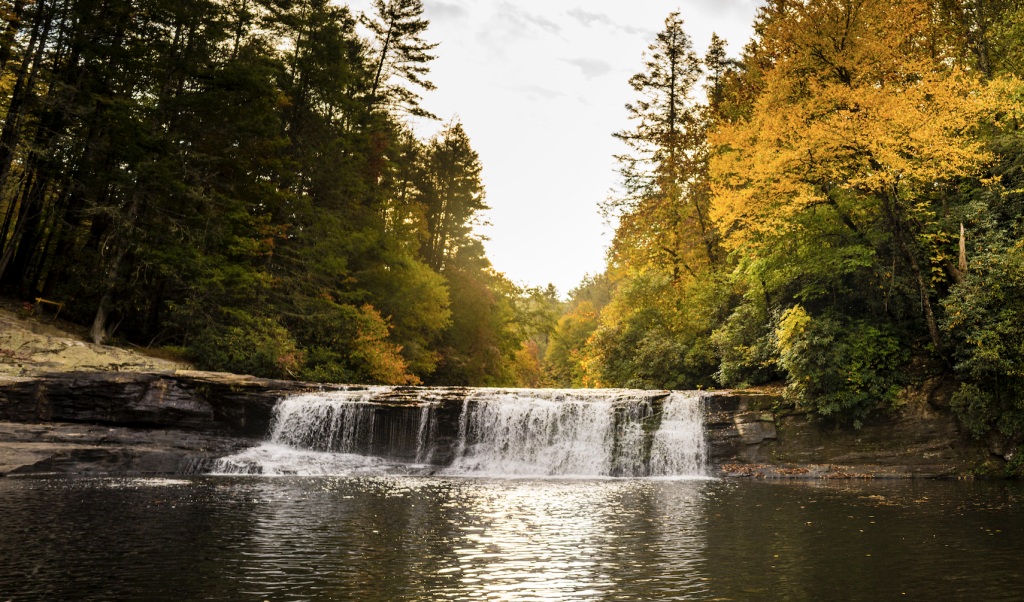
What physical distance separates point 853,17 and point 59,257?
90.5 ft

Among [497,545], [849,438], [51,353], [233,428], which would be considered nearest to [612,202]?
[849,438]

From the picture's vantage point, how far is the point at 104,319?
2108 cm

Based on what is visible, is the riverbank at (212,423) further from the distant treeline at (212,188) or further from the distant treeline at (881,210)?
the distant treeline at (212,188)

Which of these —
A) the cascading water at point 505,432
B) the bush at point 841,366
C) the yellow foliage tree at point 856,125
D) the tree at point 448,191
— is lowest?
the cascading water at point 505,432

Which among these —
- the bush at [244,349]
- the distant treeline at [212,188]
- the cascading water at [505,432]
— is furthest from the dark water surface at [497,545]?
the distant treeline at [212,188]

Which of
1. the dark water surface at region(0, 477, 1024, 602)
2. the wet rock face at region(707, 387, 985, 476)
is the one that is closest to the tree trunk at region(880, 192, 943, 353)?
the wet rock face at region(707, 387, 985, 476)

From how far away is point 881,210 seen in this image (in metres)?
17.8

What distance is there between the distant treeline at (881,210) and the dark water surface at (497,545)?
4.57 m

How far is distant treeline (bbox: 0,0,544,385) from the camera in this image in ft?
69.3

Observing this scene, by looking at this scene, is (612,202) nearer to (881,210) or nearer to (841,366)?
(881,210)

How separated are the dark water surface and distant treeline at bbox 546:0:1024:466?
15.0 feet

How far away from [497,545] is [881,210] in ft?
52.8

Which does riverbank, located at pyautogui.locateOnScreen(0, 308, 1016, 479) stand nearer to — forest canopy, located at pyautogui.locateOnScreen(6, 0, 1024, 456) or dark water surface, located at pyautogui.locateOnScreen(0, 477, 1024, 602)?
forest canopy, located at pyautogui.locateOnScreen(6, 0, 1024, 456)

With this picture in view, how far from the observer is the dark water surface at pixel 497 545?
5.31 meters
